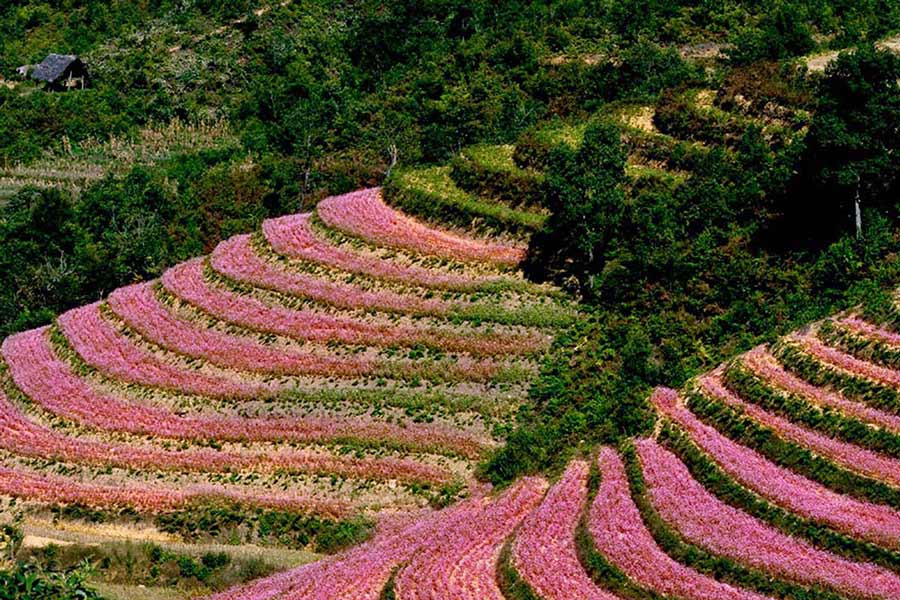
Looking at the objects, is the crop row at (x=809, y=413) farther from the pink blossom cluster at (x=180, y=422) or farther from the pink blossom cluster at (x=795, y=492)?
the pink blossom cluster at (x=180, y=422)

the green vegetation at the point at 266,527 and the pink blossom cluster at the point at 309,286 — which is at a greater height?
the pink blossom cluster at the point at 309,286

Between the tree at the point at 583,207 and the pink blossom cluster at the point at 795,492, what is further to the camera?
the tree at the point at 583,207

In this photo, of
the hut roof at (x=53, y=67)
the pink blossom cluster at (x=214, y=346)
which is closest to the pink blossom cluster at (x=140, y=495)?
the pink blossom cluster at (x=214, y=346)

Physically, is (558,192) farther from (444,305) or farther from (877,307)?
(877,307)

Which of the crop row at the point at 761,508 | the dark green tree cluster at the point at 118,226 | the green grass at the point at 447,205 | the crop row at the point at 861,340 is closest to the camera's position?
the crop row at the point at 761,508

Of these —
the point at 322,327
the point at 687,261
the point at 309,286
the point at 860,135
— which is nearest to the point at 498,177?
the point at 309,286

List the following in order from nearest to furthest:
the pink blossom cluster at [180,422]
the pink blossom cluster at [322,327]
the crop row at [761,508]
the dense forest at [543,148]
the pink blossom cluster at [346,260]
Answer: the crop row at [761,508], the pink blossom cluster at [180,422], the dense forest at [543,148], the pink blossom cluster at [322,327], the pink blossom cluster at [346,260]

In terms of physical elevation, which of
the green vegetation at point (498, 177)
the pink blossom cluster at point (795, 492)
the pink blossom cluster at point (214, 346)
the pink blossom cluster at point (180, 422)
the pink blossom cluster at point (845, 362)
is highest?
the green vegetation at point (498, 177)

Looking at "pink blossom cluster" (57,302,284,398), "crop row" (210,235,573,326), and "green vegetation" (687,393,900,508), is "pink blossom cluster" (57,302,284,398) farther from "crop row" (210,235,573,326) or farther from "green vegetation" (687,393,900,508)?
"green vegetation" (687,393,900,508)
